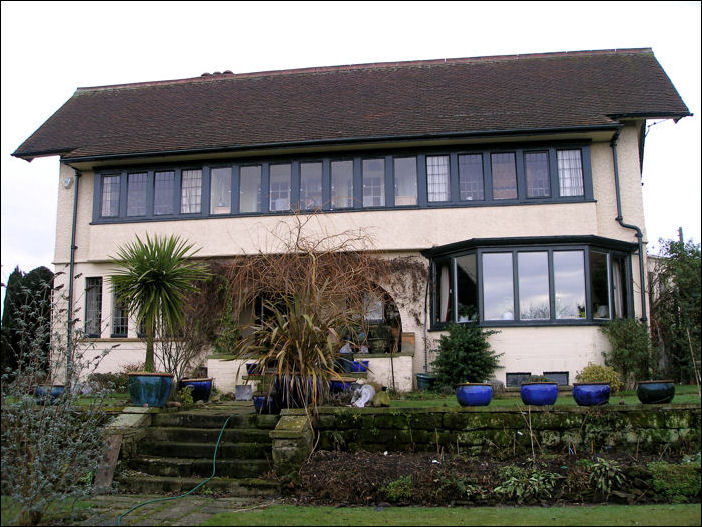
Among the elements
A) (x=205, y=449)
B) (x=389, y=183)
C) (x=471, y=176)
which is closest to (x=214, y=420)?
(x=205, y=449)

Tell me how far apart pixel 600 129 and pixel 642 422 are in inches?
347

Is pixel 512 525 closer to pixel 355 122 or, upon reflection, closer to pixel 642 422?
pixel 642 422

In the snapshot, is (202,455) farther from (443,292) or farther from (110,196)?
(110,196)

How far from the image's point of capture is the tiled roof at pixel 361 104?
53.2 ft

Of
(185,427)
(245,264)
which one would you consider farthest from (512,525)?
(245,264)

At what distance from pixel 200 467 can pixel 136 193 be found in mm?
10671

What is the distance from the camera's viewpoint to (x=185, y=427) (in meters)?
9.60

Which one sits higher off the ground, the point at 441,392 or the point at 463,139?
the point at 463,139

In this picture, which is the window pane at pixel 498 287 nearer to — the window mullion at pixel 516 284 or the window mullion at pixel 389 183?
the window mullion at pixel 516 284

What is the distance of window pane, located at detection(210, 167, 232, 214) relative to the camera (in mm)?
17031

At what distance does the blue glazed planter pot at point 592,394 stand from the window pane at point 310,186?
937cm

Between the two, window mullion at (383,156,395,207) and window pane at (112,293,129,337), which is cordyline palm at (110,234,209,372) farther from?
window pane at (112,293,129,337)

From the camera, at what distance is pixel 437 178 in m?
16.3

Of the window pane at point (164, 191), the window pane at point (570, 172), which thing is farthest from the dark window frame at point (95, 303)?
the window pane at point (570, 172)
